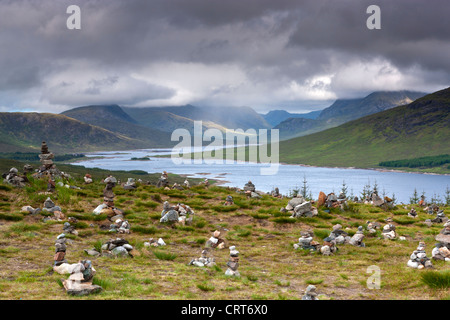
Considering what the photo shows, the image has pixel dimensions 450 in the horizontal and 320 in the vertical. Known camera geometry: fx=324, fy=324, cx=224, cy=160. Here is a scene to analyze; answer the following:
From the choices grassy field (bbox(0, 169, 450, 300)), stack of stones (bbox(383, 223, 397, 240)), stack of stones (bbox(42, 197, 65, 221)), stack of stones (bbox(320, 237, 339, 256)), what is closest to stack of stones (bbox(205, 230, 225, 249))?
grassy field (bbox(0, 169, 450, 300))

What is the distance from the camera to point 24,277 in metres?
11.1

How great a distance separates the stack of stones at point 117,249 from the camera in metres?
14.9

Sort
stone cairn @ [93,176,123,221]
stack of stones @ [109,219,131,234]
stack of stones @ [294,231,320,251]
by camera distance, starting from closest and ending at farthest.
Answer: stack of stones @ [294,231,320,251] < stack of stones @ [109,219,131,234] < stone cairn @ [93,176,123,221]

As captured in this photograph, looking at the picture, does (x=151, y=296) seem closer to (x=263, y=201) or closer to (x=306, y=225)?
(x=306, y=225)

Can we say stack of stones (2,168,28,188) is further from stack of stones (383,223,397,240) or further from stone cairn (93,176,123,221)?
stack of stones (383,223,397,240)

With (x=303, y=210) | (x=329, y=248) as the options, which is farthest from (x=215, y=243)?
(x=303, y=210)

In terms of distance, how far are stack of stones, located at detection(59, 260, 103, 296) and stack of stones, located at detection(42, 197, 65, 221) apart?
11859mm

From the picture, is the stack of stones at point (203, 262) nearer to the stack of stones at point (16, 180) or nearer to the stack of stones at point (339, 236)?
the stack of stones at point (339, 236)

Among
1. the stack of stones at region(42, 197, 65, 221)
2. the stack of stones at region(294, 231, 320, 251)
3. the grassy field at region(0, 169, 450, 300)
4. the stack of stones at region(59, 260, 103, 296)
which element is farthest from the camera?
the stack of stones at region(42, 197, 65, 221)

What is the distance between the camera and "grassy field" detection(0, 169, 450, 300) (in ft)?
35.3

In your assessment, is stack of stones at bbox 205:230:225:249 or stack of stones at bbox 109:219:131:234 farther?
stack of stones at bbox 109:219:131:234

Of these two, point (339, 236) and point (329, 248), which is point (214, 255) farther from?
point (339, 236)
